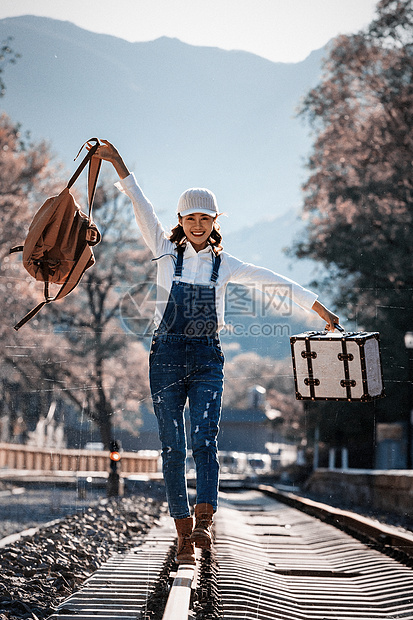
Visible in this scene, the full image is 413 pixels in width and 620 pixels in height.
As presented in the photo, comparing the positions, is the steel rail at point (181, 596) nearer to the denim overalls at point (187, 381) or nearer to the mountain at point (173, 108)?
the denim overalls at point (187, 381)

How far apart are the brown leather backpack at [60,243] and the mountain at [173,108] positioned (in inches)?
86.1

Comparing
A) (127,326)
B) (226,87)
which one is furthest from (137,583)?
(226,87)

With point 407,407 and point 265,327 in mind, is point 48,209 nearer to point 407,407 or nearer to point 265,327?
point 265,327

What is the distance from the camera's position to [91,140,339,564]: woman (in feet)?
9.27

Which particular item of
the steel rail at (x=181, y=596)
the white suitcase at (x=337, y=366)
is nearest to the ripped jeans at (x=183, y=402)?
the steel rail at (x=181, y=596)

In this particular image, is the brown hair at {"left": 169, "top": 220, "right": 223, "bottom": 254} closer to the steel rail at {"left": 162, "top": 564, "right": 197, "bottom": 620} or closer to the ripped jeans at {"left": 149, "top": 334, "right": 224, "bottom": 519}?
the ripped jeans at {"left": 149, "top": 334, "right": 224, "bottom": 519}

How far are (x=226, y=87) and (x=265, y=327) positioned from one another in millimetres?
3743

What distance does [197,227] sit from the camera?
2.88 metres

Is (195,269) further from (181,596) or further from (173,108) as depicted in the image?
(173,108)

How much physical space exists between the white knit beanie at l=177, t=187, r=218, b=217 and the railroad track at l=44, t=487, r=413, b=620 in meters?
1.18

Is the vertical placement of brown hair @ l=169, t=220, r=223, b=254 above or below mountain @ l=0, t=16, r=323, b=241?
below

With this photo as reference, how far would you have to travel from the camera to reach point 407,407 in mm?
12984

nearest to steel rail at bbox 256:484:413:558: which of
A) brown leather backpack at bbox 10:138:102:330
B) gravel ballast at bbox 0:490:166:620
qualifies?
gravel ballast at bbox 0:490:166:620

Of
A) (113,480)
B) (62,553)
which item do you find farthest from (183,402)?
(113,480)
